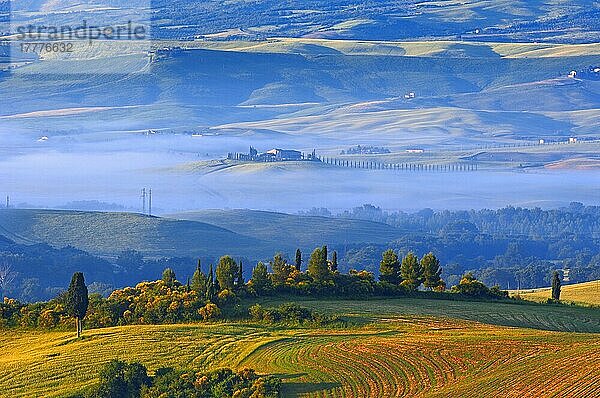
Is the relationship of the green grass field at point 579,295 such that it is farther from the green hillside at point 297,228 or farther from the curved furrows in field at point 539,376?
the green hillside at point 297,228

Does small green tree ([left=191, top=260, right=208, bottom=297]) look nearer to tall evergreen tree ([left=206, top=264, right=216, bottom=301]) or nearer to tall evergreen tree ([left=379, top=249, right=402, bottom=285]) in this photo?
tall evergreen tree ([left=206, top=264, right=216, bottom=301])

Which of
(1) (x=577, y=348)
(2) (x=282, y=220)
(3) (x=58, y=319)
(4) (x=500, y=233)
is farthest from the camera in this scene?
(4) (x=500, y=233)

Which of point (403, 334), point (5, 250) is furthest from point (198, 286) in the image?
point (5, 250)

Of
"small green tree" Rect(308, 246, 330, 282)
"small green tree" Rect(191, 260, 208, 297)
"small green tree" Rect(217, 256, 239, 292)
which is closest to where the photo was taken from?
"small green tree" Rect(191, 260, 208, 297)

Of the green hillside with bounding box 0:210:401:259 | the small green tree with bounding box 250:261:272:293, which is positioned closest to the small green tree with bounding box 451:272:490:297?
the small green tree with bounding box 250:261:272:293

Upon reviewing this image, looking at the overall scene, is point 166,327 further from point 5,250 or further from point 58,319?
point 5,250
